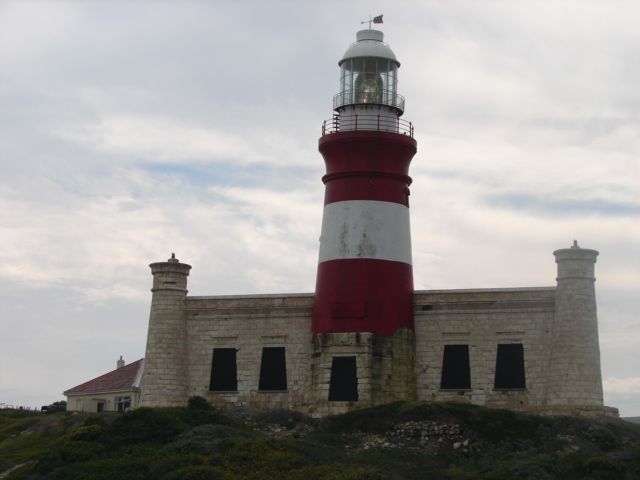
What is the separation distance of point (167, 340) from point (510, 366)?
37.8ft

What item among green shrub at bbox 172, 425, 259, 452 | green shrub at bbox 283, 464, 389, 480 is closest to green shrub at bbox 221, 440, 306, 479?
green shrub at bbox 172, 425, 259, 452

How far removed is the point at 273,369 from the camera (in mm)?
38375

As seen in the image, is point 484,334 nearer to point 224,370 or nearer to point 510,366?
point 510,366

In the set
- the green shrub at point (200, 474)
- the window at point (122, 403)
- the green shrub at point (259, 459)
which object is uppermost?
the window at point (122, 403)

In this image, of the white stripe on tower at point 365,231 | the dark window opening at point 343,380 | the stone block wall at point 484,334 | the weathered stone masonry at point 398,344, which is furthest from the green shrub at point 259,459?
the white stripe on tower at point 365,231

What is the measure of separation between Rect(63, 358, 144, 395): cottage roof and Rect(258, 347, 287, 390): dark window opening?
7.23 m

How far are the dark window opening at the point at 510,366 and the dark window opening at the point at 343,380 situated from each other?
456 cm

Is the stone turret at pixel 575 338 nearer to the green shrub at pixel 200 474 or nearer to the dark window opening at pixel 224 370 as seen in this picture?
the dark window opening at pixel 224 370

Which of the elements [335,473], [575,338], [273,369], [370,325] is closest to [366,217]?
[370,325]

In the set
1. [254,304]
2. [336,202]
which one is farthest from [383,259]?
[254,304]

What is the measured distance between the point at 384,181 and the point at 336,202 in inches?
68.1

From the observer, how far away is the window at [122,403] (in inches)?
1721

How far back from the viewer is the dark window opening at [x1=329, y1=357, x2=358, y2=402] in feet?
119

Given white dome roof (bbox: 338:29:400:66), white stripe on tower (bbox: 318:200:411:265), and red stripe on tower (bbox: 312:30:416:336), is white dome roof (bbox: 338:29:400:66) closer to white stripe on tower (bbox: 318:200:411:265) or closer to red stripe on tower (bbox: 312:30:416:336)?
red stripe on tower (bbox: 312:30:416:336)
